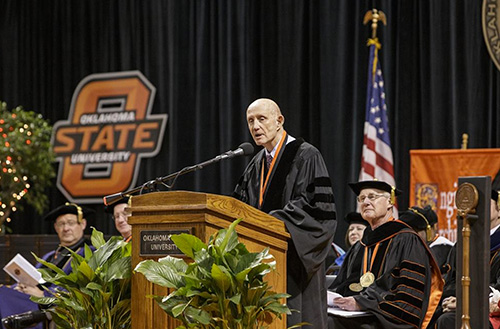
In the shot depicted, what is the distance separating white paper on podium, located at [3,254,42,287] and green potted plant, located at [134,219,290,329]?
398 centimetres

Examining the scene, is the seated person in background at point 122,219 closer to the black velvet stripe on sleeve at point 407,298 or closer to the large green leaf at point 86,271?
the black velvet stripe on sleeve at point 407,298

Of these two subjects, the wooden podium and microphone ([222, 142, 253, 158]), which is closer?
the wooden podium

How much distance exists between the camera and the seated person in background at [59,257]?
717cm

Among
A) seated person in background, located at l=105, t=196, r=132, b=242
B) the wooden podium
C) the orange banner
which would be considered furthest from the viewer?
the orange banner

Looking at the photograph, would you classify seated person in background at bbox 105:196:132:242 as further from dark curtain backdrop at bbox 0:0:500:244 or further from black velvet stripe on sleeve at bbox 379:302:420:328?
dark curtain backdrop at bbox 0:0:500:244

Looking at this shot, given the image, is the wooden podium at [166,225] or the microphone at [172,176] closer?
the wooden podium at [166,225]

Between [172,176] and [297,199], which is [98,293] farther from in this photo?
[297,199]

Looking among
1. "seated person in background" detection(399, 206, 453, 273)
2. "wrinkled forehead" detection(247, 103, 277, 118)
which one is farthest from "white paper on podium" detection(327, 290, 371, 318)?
"wrinkled forehead" detection(247, 103, 277, 118)

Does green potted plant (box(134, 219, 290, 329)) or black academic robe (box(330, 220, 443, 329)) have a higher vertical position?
green potted plant (box(134, 219, 290, 329))

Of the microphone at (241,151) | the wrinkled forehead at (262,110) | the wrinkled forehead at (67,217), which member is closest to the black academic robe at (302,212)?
the wrinkled forehead at (262,110)

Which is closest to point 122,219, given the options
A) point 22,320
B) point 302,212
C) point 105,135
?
point 22,320

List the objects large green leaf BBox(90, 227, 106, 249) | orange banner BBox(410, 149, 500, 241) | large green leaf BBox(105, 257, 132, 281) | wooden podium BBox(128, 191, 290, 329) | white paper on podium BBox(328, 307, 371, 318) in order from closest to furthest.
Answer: wooden podium BBox(128, 191, 290, 329)
large green leaf BBox(105, 257, 132, 281)
large green leaf BBox(90, 227, 106, 249)
white paper on podium BBox(328, 307, 371, 318)
orange banner BBox(410, 149, 500, 241)

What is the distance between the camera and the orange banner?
8664 millimetres

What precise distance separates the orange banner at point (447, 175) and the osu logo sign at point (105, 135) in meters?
3.92
